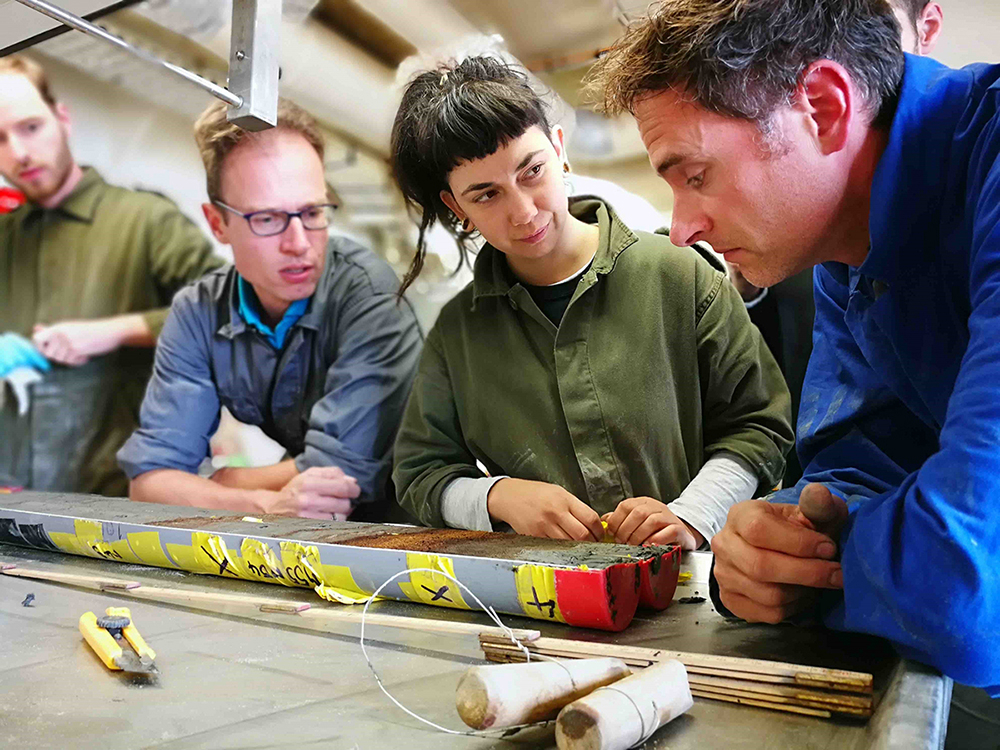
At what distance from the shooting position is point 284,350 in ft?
6.53

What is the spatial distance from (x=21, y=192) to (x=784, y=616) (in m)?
2.54

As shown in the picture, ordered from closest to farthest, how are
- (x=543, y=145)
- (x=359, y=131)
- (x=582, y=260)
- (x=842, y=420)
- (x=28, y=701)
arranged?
(x=28, y=701)
(x=842, y=420)
(x=543, y=145)
(x=582, y=260)
(x=359, y=131)

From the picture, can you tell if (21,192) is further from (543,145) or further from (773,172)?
(773,172)

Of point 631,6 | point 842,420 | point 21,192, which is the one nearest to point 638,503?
point 842,420

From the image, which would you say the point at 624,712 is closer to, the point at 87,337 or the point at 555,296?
the point at 555,296

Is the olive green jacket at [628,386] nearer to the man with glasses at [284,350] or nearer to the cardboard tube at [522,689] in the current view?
the man with glasses at [284,350]

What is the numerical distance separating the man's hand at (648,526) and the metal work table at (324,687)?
173 mm

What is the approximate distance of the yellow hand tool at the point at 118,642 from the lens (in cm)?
79

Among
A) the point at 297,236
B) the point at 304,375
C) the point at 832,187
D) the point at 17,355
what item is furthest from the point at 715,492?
the point at 17,355

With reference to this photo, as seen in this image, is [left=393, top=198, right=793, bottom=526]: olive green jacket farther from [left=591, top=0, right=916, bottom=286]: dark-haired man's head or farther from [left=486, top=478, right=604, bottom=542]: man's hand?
[left=591, top=0, right=916, bottom=286]: dark-haired man's head

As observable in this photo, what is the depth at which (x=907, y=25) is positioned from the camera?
1143mm

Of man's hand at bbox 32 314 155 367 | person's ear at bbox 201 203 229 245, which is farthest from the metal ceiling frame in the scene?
man's hand at bbox 32 314 155 367

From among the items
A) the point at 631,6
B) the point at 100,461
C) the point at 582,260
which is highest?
the point at 631,6

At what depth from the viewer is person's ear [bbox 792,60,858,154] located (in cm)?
80
